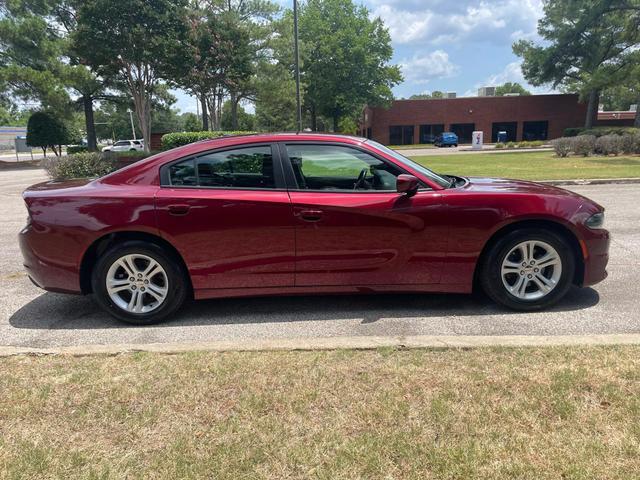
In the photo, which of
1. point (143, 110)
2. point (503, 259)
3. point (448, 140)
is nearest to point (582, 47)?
point (448, 140)

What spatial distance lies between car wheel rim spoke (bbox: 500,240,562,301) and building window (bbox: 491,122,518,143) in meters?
52.7

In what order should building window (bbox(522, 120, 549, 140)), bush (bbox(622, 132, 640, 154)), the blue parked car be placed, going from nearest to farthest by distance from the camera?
bush (bbox(622, 132, 640, 154)) → the blue parked car → building window (bbox(522, 120, 549, 140))

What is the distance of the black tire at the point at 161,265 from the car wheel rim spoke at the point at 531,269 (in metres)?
2.76

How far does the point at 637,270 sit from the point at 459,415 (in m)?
3.85

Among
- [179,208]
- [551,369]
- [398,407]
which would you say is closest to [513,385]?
[551,369]

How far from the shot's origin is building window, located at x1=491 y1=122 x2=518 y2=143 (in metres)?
51.9

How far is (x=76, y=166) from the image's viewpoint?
15383mm

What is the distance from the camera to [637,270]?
5.12m

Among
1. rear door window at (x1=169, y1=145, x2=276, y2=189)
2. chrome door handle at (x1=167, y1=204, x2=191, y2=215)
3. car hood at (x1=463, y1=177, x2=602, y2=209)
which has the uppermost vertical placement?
rear door window at (x1=169, y1=145, x2=276, y2=189)

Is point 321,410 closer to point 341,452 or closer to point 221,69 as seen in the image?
point 341,452

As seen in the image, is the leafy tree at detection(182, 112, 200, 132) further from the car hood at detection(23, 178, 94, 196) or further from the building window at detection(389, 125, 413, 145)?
the car hood at detection(23, 178, 94, 196)

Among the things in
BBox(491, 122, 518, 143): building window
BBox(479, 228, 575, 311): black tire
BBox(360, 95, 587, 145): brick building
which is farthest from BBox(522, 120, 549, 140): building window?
BBox(479, 228, 575, 311): black tire

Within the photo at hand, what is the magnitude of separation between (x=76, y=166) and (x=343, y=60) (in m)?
37.9

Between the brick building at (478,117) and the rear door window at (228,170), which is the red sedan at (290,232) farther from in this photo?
the brick building at (478,117)
